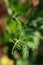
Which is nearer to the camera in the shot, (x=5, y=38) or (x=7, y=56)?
(x=5, y=38)

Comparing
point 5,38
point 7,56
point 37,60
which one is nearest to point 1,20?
point 5,38

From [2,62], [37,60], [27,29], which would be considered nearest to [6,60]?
[2,62]

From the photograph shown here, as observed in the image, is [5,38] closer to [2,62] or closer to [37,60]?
[2,62]

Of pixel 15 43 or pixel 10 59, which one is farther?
pixel 10 59

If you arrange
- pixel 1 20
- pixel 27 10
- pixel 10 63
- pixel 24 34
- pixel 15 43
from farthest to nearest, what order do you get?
pixel 10 63 < pixel 1 20 < pixel 27 10 < pixel 24 34 < pixel 15 43

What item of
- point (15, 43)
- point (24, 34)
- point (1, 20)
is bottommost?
point (15, 43)

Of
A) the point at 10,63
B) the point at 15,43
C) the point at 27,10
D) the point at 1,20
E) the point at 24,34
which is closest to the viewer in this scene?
the point at 15,43

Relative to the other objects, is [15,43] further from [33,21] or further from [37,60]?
[37,60]

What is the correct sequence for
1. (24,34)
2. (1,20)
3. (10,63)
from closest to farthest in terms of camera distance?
(24,34) → (1,20) → (10,63)

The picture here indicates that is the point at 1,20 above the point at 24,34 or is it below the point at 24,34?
above
